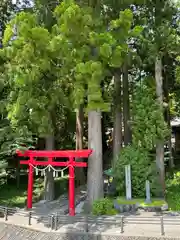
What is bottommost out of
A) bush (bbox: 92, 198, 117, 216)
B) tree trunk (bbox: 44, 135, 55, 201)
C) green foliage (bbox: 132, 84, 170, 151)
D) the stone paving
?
the stone paving

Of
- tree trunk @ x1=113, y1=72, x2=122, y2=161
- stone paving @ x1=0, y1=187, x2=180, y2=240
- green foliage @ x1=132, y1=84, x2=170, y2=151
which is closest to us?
stone paving @ x1=0, y1=187, x2=180, y2=240

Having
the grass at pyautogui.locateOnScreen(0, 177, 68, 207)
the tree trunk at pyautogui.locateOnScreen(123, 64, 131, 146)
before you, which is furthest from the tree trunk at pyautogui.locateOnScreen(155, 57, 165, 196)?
the grass at pyautogui.locateOnScreen(0, 177, 68, 207)

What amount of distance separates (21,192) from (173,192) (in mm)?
10175

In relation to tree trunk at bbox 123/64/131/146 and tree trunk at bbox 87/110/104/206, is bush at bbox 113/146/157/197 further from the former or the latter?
tree trunk at bbox 123/64/131/146

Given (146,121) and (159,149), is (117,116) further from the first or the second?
(159,149)

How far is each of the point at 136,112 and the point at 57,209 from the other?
5.92 meters

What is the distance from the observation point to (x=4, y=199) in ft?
54.7

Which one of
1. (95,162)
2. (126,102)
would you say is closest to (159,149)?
(95,162)

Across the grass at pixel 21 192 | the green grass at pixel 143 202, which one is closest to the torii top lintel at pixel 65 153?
the green grass at pixel 143 202

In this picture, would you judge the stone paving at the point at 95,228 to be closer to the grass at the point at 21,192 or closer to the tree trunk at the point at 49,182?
the tree trunk at the point at 49,182

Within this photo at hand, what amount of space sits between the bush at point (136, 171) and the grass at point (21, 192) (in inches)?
204

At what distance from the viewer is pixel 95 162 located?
1217 cm

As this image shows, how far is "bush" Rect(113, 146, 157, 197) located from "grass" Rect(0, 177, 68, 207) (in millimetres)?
5191

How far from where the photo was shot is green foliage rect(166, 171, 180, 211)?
11.9 metres
